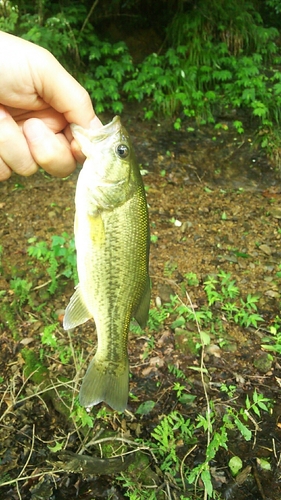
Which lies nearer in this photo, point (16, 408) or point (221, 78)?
point (16, 408)

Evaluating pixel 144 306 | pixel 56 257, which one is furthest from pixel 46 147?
pixel 56 257

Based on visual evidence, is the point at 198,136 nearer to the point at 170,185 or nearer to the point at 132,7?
the point at 170,185

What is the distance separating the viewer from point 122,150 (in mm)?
2002

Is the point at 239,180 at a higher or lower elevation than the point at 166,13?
lower

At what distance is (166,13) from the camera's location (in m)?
7.20

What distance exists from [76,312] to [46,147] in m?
0.87

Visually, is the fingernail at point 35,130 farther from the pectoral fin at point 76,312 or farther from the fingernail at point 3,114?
the pectoral fin at point 76,312

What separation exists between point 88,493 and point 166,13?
7314 mm

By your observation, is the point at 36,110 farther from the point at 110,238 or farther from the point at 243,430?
the point at 243,430

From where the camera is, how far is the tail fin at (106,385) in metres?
2.09

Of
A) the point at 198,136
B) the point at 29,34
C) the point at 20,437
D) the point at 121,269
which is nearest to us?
the point at 121,269

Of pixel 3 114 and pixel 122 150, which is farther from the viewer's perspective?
pixel 3 114

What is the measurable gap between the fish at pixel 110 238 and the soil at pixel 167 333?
1.26 metres

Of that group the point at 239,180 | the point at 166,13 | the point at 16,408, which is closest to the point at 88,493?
the point at 16,408
